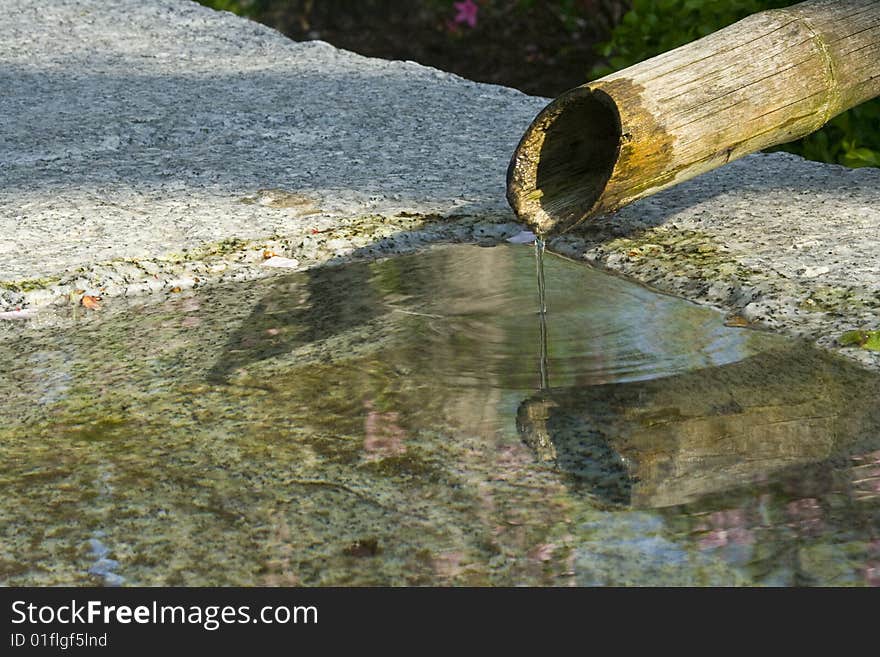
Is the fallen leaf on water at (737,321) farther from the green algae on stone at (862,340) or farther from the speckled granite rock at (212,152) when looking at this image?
the speckled granite rock at (212,152)

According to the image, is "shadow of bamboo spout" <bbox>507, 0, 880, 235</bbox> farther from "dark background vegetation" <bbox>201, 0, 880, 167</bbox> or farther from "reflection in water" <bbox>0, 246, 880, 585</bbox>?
"dark background vegetation" <bbox>201, 0, 880, 167</bbox>

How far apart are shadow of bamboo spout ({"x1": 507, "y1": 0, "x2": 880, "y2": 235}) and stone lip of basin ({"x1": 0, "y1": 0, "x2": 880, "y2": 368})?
25 cm

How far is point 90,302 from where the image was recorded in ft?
9.08

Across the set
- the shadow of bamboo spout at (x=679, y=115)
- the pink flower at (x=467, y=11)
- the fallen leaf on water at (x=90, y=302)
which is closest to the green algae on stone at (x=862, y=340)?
the shadow of bamboo spout at (x=679, y=115)

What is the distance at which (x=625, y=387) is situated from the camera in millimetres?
2312

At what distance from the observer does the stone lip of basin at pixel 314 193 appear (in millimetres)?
2783

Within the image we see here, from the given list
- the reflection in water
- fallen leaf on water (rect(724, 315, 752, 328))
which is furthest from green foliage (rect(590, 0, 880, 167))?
the reflection in water

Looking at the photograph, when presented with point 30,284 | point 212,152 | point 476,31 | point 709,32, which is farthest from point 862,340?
point 476,31

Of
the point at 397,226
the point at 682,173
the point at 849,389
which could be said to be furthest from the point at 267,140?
the point at 849,389

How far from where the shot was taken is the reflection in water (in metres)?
1.81

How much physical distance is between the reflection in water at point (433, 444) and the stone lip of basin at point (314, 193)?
0.49ft

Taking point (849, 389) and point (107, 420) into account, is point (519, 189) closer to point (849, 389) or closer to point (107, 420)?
point (849, 389)

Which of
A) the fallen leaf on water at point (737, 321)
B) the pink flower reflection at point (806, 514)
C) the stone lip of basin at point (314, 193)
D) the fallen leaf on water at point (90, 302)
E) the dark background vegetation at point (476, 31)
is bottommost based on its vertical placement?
the pink flower reflection at point (806, 514)

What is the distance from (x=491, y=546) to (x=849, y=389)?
30.6 inches
